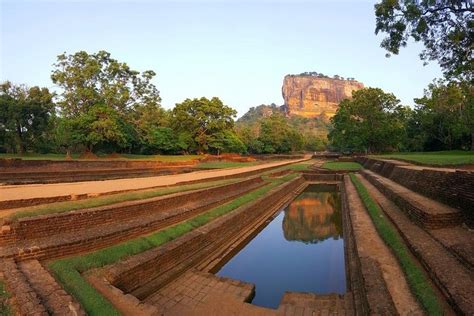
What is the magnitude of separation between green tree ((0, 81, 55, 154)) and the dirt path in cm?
2667

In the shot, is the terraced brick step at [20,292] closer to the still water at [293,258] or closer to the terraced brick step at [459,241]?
the still water at [293,258]

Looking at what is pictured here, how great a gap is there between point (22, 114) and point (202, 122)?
2167cm

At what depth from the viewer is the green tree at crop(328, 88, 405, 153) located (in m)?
44.0

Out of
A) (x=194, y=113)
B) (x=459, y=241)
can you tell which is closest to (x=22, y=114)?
(x=194, y=113)

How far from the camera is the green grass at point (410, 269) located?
15.6 ft

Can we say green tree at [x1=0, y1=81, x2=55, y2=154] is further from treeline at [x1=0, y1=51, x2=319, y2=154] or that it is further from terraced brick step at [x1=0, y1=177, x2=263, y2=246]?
terraced brick step at [x1=0, y1=177, x2=263, y2=246]

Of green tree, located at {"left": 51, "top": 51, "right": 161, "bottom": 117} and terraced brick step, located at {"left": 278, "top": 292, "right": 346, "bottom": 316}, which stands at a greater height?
green tree, located at {"left": 51, "top": 51, "right": 161, "bottom": 117}

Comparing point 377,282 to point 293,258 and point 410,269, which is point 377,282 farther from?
point 293,258

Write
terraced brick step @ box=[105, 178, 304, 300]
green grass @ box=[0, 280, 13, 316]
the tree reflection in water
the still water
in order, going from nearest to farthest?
green grass @ box=[0, 280, 13, 316] → terraced brick step @ box=[105, 178, 304, 300] → the still water → the tree reflection in water

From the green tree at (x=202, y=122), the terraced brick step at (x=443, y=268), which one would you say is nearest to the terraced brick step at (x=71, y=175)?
the terraced brick step at (x=443, y=268)

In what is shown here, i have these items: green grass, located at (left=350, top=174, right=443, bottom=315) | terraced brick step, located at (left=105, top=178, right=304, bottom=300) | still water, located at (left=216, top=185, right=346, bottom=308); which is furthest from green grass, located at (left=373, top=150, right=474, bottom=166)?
terraced brick step, located at (left=105, top=178, right=304, bottom=300)

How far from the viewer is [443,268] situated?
18.1 ft

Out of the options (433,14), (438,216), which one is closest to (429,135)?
(433,14)

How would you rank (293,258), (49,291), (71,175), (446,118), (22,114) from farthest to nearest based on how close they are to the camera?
(446,118) → (22,114) → (71,175) → (293,258) → (49,291)
